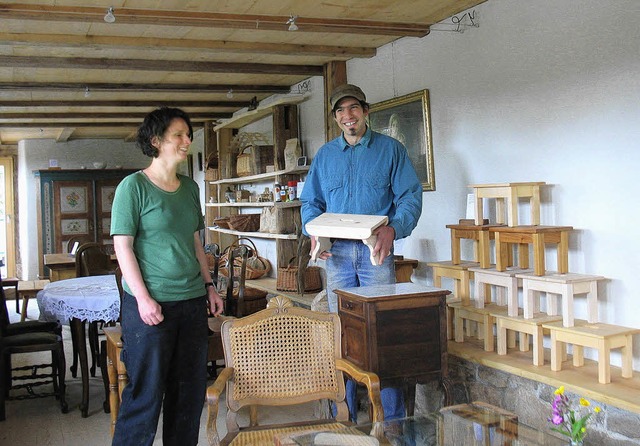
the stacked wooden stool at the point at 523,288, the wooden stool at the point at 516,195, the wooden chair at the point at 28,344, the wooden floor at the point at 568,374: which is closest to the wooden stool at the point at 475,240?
the stacked wooden stool at the point at 523,288

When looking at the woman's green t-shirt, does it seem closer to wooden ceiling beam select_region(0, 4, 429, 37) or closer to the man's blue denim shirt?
the man's blue denim shirt

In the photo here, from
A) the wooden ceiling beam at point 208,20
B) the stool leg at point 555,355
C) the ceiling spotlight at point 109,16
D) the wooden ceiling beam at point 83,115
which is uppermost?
the wooden ceiling beam at point 83,115

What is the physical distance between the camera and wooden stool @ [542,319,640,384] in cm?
306

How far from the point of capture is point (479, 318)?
3826 millimetres

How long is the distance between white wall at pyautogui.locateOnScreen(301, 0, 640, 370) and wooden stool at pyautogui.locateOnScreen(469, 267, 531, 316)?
242 millimetres

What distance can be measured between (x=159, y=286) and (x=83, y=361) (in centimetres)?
198

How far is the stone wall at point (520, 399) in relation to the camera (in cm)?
286

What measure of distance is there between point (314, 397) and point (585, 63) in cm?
209

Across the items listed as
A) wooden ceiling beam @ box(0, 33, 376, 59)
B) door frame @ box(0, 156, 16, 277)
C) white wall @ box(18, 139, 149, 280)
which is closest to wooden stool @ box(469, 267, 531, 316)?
wooden ceiling beam @ box(0, 33, 376, 59)

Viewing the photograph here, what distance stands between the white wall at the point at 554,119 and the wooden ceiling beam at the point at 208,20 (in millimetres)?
374

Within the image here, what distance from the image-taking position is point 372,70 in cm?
523

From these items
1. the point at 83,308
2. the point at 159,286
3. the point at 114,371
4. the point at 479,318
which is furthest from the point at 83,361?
the point at 479,318

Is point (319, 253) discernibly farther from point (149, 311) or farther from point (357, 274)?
point (149, 311)

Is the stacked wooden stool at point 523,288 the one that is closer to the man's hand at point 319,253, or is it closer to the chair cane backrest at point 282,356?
the man's hand at point 319,253
